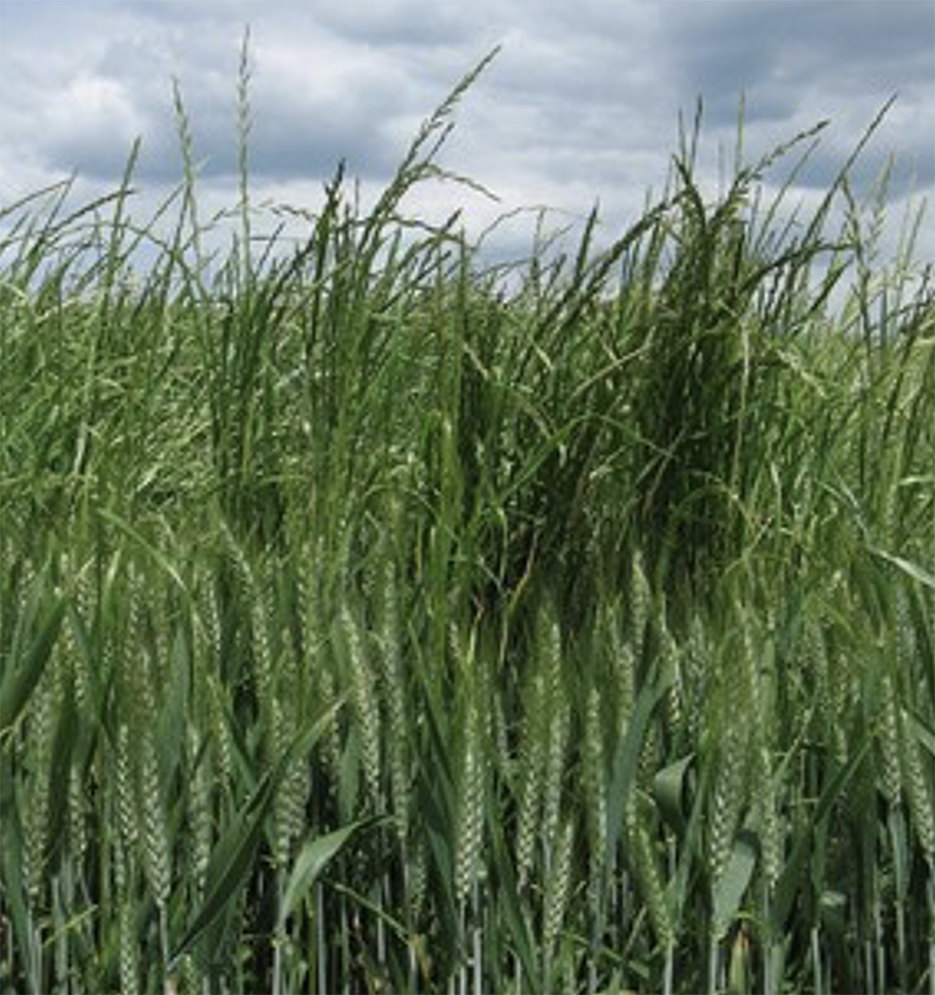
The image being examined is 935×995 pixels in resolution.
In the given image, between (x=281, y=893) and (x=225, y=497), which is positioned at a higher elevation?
(x=225, y=497)

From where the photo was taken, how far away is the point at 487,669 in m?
1.73

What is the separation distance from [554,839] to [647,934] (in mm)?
268

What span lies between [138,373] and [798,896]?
1.16m

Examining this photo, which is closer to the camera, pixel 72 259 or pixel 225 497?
pixel 225 497

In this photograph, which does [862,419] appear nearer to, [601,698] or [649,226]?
[649,226]

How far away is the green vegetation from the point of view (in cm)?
161

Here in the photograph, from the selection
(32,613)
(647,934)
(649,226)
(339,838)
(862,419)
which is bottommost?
(647,934)

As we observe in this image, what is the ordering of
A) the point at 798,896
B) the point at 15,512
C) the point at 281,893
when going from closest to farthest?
the point at 281,893, the point at 798,896, the point at 15,512

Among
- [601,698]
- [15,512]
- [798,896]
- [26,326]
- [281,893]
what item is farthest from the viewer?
[26,326]

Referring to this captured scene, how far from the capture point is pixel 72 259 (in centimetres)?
353

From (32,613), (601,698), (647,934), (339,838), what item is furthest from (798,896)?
(32,613)

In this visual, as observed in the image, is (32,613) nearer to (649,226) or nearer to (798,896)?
(798,896)

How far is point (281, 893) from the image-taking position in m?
1.61

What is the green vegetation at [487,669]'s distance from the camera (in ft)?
5.29
